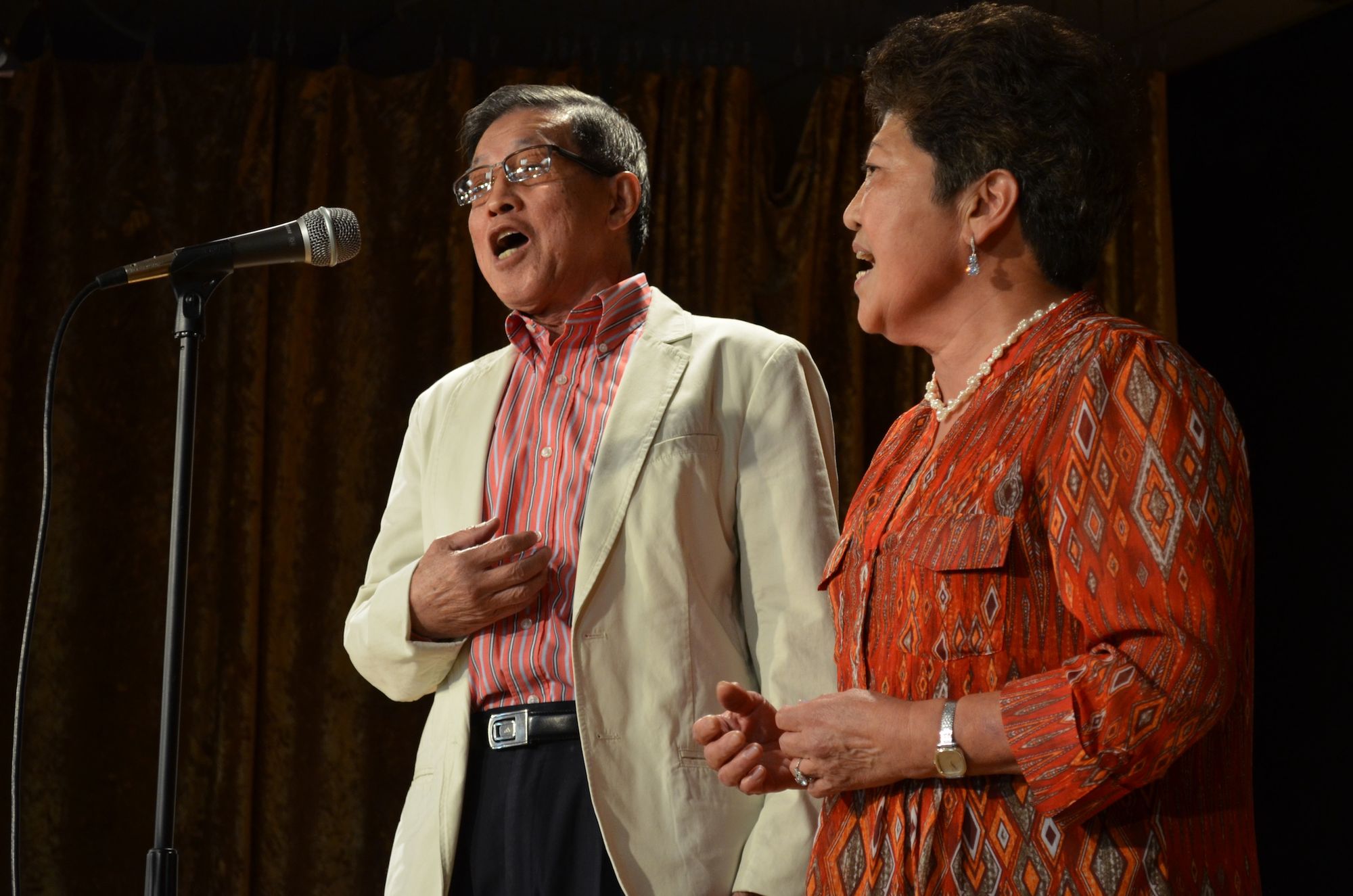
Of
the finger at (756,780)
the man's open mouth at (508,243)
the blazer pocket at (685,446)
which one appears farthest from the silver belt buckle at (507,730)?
the man's open mouth at (508,243)

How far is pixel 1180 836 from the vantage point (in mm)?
1228

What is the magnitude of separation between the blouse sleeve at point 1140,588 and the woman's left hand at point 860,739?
3.4 inches

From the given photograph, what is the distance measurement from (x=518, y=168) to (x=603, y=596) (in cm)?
77

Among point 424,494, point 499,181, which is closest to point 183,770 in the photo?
point 424,494

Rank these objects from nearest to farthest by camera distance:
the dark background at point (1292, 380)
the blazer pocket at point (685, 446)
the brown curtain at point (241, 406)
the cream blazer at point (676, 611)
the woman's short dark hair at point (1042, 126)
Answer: the woman's short dark hair at point (1042, 126) < the cream blazer at point (676, 611) < the blazer pocket at point (685, 446) < the brown curtain at point (241, 406) < the dark background at point (1292, 380)

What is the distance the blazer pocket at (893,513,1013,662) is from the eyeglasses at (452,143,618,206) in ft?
3.99

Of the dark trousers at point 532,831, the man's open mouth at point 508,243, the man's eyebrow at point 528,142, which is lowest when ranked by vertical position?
the dark trousers at point 532,831

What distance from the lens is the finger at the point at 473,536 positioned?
6.45 ft

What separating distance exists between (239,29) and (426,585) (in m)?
2.56

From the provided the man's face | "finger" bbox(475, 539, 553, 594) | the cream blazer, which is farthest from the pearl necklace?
the man's face

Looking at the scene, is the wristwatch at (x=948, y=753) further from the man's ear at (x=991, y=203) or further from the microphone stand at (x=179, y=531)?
the microphone stand at (x=179, y=531)

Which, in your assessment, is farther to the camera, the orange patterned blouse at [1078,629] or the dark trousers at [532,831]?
the dark trousers at [532,831]

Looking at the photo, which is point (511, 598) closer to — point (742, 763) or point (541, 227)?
point (742, 763)

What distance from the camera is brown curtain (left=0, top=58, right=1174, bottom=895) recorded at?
3568mm
